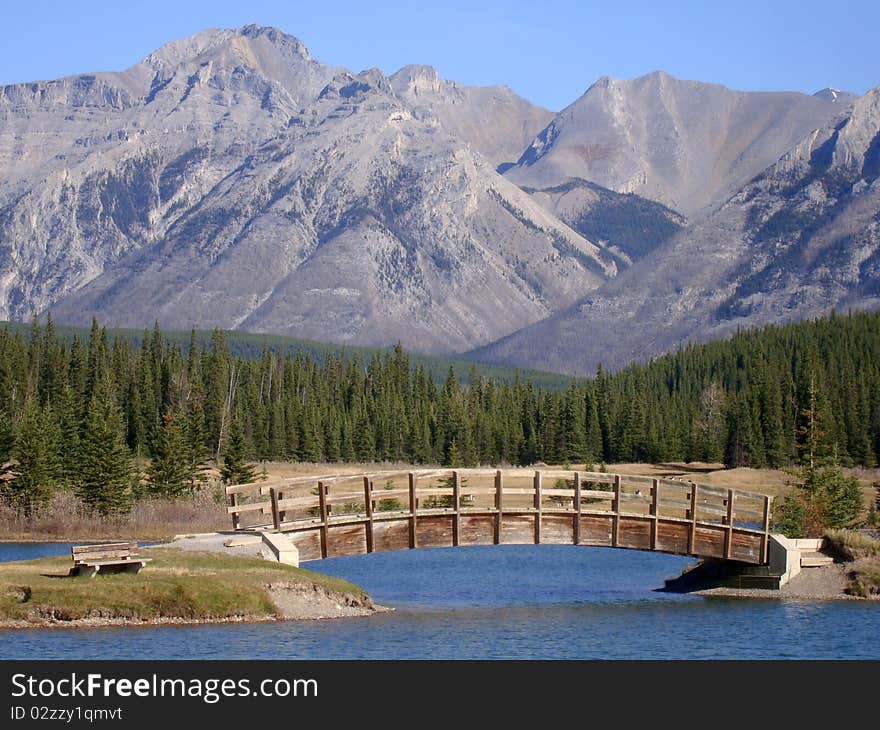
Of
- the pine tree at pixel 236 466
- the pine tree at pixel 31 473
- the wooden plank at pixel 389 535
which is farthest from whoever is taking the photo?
the pine tree at pixel 236 466

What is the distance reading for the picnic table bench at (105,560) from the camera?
152 ft

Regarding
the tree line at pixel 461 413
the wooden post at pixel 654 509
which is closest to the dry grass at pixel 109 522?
the wooden post at pixel 654 509

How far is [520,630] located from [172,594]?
1128 centimetres

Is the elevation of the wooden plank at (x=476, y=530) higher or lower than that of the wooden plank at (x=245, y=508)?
lower

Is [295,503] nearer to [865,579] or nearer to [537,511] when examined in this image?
[537,511]

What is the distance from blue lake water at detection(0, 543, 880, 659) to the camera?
42062 mm

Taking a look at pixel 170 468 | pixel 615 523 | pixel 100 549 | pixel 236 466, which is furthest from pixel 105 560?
pixel 236 466

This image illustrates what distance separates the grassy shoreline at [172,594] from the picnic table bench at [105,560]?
1.07 ft

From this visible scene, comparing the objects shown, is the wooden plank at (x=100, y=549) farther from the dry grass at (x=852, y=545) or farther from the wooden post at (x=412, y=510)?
the dry grass at (x=852, y=545)

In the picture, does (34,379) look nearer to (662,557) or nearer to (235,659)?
(662,557)

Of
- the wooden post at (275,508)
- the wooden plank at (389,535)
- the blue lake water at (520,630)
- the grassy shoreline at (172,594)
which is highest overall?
the wooden post at (275,508)
